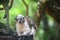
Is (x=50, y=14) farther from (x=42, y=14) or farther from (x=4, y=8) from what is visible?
(x=4, y=8)

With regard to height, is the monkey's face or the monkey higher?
the monkey

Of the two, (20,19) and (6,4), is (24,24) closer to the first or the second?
(20,19)

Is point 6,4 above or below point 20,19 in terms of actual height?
above

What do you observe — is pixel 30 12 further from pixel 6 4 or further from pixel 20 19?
pixel 6 4

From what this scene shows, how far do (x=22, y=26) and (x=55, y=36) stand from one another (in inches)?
13.0

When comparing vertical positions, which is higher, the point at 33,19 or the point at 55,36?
the point at 33,19

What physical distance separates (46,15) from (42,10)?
0.06 m

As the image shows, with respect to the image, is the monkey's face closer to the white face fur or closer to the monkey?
the white face fur

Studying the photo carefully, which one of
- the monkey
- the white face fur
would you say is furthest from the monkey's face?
the monkey

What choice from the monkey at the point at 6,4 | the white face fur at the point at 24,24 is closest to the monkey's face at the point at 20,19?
the white face fur at the point at 24,24

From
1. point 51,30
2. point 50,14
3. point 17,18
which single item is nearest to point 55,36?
point 51,30

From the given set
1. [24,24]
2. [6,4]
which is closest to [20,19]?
[24,24]

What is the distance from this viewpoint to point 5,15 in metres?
2.31

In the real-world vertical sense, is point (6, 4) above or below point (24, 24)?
above
